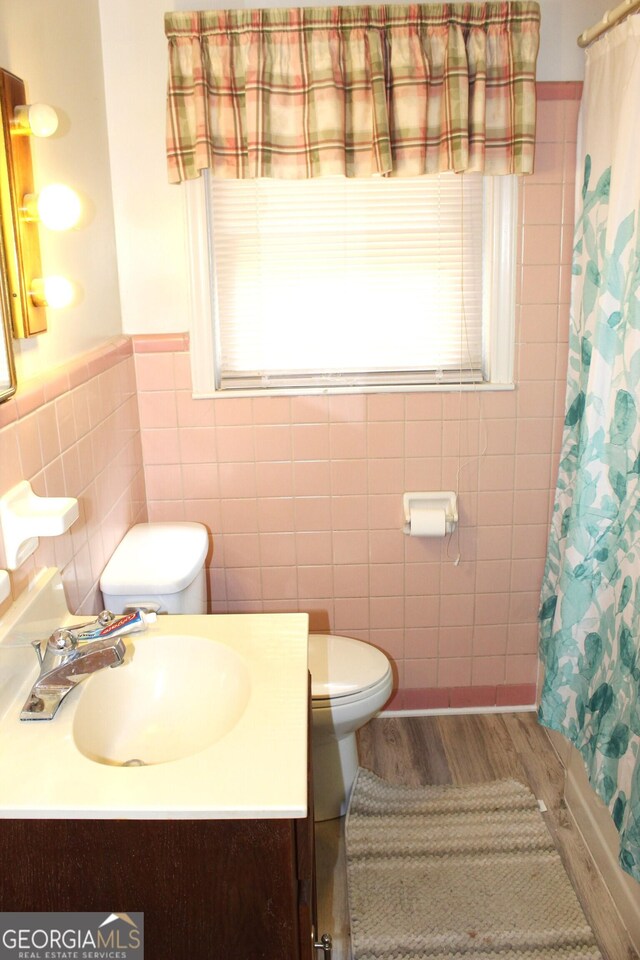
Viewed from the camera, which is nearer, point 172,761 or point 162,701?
point 172,761

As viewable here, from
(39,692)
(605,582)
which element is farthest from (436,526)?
(39,692)

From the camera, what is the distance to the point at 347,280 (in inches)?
102

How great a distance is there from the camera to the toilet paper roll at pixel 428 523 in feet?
8.61

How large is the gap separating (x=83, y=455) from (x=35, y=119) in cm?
77

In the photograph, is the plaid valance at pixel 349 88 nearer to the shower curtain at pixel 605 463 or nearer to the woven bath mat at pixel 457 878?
the shower curtain at pixel 605 463

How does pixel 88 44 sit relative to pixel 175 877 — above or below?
above

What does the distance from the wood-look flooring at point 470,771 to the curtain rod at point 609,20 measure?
6.95ft

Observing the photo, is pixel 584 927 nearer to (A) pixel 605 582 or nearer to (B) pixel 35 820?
(A) pixel 605 582

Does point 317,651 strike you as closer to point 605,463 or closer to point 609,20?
point 605,463

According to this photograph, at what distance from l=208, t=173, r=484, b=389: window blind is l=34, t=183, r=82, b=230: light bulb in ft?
3.07

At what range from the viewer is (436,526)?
262 cm

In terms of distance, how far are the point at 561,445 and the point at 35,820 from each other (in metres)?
2.01

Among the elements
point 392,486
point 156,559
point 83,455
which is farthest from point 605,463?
point 83,455

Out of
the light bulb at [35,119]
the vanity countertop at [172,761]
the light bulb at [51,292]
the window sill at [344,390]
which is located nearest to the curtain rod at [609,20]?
the window sill at [344,390]
